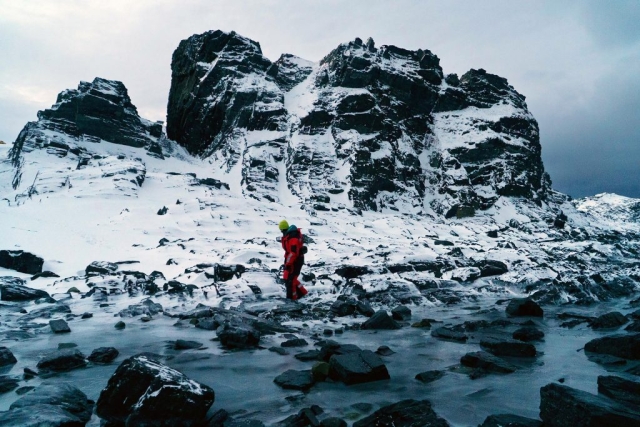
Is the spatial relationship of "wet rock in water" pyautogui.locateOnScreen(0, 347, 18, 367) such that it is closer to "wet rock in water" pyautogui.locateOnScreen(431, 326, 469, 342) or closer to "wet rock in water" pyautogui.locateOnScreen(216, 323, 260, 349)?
"wet rock in water" pyautogui.locateOnScreen(216, 323, 260, 349)

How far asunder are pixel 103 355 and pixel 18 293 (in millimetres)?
6528

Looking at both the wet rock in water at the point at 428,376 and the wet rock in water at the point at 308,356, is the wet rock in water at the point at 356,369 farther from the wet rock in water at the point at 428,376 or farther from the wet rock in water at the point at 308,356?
the wet rock in water at the point at 308,356

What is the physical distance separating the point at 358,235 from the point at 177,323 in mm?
20926

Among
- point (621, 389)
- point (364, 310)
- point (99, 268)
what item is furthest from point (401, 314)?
point (99, 268)

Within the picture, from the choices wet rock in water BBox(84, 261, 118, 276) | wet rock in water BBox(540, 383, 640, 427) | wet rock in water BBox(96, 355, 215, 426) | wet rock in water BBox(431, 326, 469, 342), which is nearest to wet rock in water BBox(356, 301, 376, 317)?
wet rock in water BBox(431, 326, 469, 342)

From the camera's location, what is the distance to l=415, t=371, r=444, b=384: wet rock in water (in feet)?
16.4

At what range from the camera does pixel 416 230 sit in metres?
33.4

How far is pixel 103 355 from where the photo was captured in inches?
227

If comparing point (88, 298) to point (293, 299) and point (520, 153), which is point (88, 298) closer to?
point (293, 299)

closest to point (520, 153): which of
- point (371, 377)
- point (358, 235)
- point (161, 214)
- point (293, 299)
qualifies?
point (358, 235)

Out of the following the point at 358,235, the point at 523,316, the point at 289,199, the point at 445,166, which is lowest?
the point at 523,316

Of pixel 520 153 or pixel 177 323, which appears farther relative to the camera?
pixel 520 153

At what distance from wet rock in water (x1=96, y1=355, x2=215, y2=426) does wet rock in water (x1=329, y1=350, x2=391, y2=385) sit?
5.80 feet

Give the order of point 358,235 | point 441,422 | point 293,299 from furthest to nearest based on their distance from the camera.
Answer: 1. point 358,235
2. point 293,299
3. point 441,422
